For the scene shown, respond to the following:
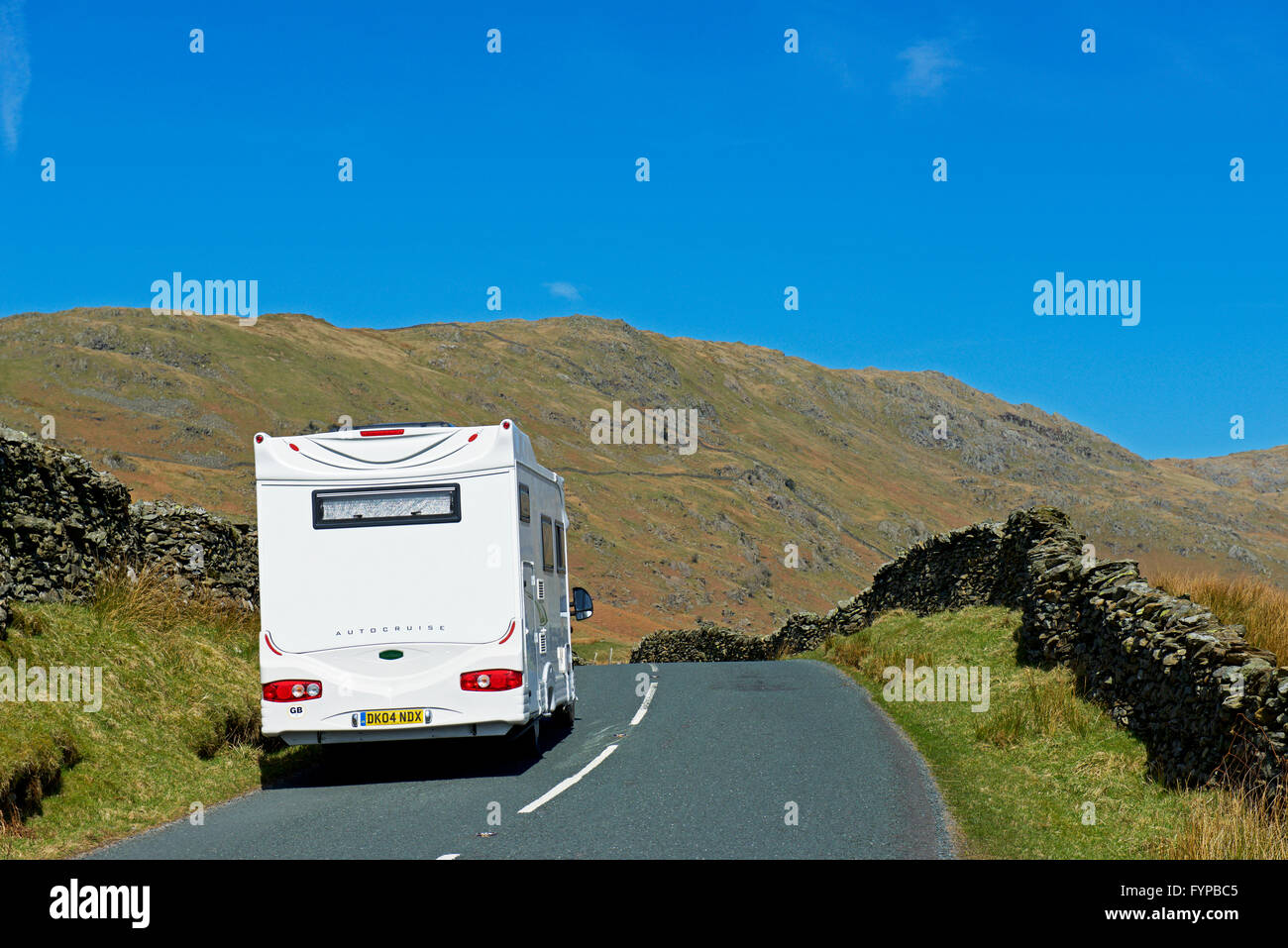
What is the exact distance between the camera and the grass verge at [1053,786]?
7422 millimetres

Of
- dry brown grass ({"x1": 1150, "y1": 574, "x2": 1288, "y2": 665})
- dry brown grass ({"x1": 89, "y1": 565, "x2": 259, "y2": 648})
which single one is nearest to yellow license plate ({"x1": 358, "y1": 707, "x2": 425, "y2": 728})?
dry brown grass ({"x1": 89, "y1": 565, "x2": 259, "y2": 648})

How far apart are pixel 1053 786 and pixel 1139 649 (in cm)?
199

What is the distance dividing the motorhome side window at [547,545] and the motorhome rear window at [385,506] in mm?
2065

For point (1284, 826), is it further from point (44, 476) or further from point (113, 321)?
point (113, 321)

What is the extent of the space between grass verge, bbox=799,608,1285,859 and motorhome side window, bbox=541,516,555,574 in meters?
4.96

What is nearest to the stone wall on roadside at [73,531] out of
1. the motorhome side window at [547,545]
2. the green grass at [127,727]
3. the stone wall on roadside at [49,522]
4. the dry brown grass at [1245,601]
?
the stone wall on roadside at [49,522]

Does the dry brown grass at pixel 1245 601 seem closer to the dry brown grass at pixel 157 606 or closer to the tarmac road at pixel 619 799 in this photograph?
the tarmac road at pixel 619 799

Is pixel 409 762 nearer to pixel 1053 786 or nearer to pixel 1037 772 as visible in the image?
pixel 1037 772

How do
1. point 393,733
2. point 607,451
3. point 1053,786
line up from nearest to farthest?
1. point 1053,786
2. point 393,733
3. point 607,451

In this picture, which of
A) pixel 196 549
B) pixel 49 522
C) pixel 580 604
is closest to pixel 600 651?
pixel 196 549

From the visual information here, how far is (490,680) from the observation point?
36.1 feet

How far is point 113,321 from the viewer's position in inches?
5300

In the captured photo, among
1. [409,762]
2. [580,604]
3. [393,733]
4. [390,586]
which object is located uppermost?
[390,586]

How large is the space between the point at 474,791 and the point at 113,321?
141 metres
